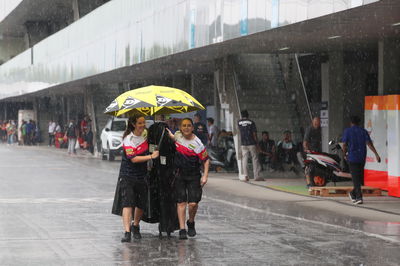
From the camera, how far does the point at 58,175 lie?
933 inches

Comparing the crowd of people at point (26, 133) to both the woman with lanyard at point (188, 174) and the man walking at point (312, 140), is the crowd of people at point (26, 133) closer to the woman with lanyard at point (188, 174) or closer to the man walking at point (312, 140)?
the man walking at point (312, 140)

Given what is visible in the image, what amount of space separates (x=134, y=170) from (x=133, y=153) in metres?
0.26

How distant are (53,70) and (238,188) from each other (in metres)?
24.4

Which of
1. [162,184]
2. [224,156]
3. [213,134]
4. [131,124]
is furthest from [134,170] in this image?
[213,134]

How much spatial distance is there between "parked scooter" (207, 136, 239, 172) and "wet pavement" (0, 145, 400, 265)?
594 centimetres

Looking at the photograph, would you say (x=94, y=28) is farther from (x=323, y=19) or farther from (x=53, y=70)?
(x=323, y=19)

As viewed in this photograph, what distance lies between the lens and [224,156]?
25.1 meters

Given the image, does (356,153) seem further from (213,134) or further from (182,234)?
(213,134)

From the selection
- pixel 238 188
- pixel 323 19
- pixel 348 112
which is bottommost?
pixel 238 188

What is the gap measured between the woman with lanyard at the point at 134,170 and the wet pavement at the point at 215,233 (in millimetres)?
424

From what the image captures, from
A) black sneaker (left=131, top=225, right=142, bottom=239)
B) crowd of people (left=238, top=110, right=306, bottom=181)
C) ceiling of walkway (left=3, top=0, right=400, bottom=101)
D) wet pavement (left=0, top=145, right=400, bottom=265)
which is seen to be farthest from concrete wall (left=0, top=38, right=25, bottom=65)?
black sneaker (left=131, top=225, right=142, bottom=239)

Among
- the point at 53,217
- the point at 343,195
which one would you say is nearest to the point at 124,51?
the point at 343,195

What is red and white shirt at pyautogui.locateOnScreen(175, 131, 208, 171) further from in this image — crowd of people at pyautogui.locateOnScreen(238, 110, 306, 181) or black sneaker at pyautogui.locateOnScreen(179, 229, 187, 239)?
crowd of people at pyautogui.locateOnScreen(238, 110, 306, 181)

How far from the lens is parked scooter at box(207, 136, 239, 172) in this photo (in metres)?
24.5
